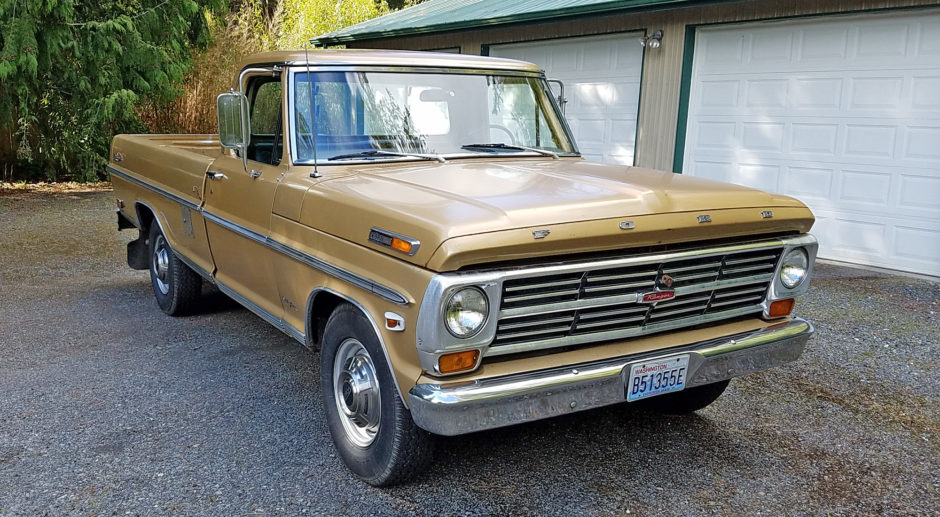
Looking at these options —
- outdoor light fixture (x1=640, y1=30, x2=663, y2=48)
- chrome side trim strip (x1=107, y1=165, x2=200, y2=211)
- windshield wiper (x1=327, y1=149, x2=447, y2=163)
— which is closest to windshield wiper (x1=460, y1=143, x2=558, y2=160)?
windshield wiper (x1=327, y1=149, x2=447, y2=163)

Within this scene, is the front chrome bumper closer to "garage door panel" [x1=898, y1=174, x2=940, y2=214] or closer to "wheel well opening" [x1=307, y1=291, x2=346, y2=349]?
"wheel well opening" [x1=307, y1=291, x2=346, y2=349]

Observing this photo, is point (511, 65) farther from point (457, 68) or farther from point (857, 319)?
point (857, 319)

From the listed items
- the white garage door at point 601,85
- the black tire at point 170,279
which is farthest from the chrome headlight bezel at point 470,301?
the white garage door at point 601,85

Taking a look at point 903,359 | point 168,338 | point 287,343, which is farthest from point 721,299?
point 168,338

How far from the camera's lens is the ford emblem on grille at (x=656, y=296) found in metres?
3.10

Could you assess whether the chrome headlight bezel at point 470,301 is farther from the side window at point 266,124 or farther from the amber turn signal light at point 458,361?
the side window at point 266,124

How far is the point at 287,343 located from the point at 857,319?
4389 mm

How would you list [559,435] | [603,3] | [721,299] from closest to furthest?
1. [721,299]
2. [559,435]
3. [603,3]

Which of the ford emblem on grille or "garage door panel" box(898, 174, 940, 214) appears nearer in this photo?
the ford emblem on grille

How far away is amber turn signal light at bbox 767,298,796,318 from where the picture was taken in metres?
3.58

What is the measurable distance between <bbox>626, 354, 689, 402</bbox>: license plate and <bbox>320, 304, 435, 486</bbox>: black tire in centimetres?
84

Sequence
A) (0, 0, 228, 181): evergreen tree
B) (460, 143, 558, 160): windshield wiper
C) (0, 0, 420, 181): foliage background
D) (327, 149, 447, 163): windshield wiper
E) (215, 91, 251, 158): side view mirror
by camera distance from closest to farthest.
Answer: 1. (327, 149, 447, 163): windshield wiper
2. (215, 91, 251, 158): side view mirror
3. (460, 143, 558, 160): windshield wiper
4. (0, 0, 228, 181): evergreen tree
5. (0, 0, 420, 181): foliage background

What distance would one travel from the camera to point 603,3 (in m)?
Answer: 9.16

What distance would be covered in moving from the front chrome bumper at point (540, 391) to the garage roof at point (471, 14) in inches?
245
